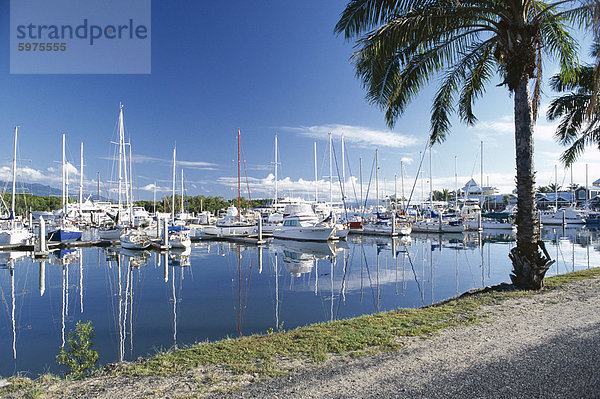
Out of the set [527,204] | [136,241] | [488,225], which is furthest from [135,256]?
[488,225]

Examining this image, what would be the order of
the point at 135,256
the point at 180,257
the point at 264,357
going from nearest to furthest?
the point at 264,357 < the point at 180,257 < the point at 135,256

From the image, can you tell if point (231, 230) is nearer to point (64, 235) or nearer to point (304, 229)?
point (304, 229)

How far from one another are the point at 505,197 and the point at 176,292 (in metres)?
106

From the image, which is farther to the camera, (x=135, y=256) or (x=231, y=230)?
(x=231, y=230)

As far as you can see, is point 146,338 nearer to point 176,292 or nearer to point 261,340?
point 261,340

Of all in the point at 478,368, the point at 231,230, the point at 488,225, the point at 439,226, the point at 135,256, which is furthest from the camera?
the point at 488,225

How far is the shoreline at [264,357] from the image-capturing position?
4.42 m

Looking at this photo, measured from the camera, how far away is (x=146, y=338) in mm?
8938

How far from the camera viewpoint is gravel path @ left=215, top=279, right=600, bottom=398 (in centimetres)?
398

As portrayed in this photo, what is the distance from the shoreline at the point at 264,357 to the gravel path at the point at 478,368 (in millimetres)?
218

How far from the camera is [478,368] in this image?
4.55 meters

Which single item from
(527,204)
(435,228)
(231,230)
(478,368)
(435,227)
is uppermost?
(527,204)

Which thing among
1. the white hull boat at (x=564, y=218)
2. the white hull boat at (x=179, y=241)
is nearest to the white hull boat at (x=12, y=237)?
the white hull boat at (x=179, y=241)

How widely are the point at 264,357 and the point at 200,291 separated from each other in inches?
394
